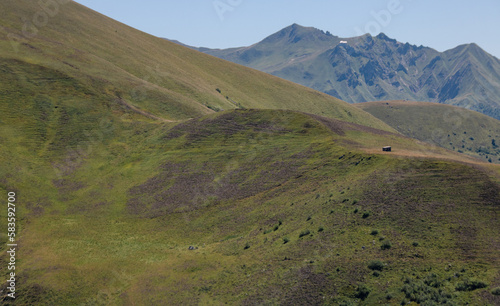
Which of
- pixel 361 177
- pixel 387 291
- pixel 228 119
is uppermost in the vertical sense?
pixel 228 119

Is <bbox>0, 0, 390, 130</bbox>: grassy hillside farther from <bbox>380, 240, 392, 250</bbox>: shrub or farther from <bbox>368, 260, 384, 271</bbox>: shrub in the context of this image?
<bbox>368, 260, 384, 271</bbox>: shrub

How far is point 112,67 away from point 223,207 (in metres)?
106

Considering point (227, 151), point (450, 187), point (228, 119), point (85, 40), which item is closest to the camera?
point (450, 187)

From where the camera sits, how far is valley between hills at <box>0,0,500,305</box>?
35969 mm

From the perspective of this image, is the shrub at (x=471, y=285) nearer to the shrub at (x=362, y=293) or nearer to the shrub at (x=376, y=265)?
the shrub at (x=376, y=265)

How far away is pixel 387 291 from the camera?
106 ft

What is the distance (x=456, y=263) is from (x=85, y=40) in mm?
173790

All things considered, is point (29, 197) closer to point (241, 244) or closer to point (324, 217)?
point (241, 244)

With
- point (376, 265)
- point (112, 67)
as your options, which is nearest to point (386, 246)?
point (376, 265)

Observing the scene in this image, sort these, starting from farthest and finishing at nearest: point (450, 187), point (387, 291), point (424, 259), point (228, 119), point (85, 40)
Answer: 1. point (85, 40)
2. point (228, 119)
3. point (450, 187)
4. point (424, 259)
5. point (387, 291)

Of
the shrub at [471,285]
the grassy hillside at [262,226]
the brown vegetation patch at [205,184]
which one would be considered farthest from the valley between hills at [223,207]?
the brown vegetation patch at [205,184]

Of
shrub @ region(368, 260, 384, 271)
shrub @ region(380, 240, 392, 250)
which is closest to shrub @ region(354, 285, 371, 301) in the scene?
shrub @ region(368, 260, 384, 271)

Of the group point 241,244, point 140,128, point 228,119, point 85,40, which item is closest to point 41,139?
point 140,128

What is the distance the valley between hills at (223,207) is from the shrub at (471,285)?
106 mm
